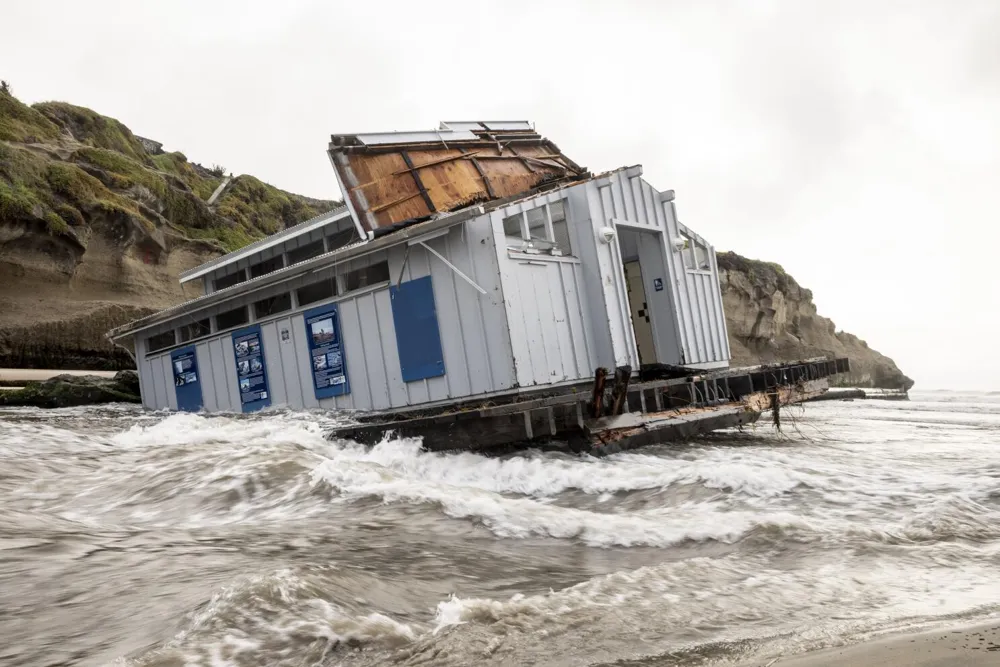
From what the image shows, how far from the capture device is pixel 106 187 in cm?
3066

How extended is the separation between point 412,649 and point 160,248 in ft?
101

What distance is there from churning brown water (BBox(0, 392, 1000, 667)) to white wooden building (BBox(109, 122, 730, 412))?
3841 millimetres

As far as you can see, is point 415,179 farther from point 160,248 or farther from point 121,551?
point 160,248

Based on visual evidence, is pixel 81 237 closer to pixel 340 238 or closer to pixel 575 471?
pixel 340 238

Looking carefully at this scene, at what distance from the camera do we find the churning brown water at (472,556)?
334cm

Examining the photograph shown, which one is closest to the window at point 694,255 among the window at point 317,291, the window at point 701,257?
the window at point 701,257

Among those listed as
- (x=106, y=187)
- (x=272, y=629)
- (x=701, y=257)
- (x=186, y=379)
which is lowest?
(x=272, y=629)

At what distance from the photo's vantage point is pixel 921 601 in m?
3.90

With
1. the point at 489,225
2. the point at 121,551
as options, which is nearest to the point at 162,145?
the point at 489,225

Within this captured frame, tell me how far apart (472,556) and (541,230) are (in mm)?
9388

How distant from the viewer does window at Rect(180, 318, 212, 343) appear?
18.0m

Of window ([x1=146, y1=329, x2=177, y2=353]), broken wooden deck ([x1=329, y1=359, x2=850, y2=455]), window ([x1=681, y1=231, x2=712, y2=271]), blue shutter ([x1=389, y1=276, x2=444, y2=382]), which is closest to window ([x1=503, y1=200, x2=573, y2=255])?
blue shutter ([x1=389, y1=276, x2=444, y2=382])

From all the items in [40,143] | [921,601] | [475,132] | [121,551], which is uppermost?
[40,143]

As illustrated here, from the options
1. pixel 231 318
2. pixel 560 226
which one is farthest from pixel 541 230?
pixel 231 318
